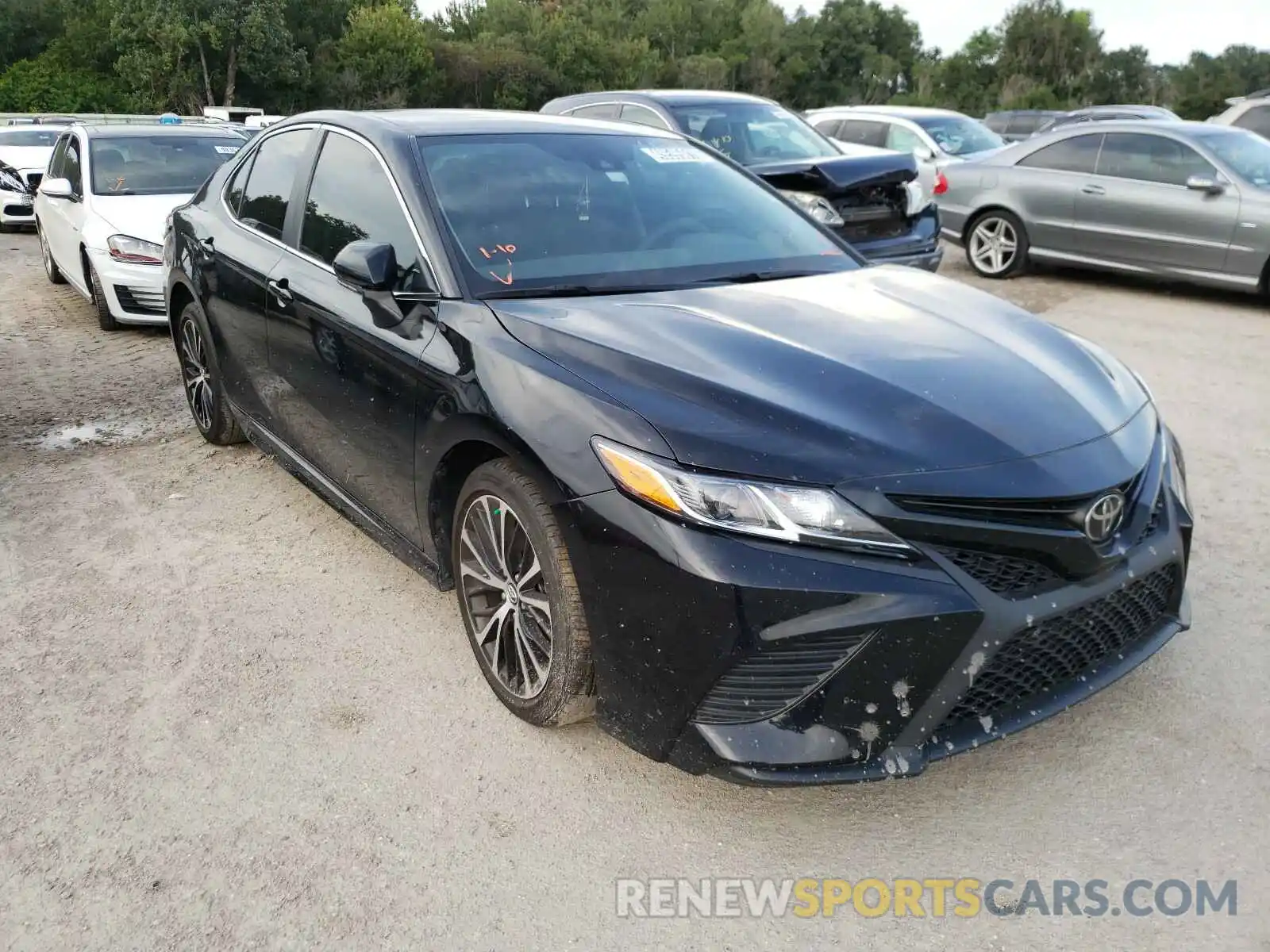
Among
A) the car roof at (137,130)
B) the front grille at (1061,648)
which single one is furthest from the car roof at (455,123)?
the car roof at (137,130)

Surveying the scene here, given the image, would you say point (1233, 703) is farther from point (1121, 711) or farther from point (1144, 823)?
point (1144, 823)

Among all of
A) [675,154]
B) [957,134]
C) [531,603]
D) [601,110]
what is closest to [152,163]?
[601,110]

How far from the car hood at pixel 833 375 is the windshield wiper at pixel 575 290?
52 millimetres

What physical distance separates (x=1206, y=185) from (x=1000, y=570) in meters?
7.74

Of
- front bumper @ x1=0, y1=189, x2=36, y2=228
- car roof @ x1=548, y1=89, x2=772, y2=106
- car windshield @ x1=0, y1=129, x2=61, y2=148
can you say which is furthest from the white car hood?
car roof @ x1=548, y1=89, x2=772, y2=106

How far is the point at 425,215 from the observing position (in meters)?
3.33

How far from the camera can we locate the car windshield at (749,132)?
348 inches

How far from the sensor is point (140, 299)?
305 inches

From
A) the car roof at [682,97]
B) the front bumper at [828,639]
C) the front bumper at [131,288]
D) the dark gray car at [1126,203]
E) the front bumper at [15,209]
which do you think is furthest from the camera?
the front bumper at [15,209]

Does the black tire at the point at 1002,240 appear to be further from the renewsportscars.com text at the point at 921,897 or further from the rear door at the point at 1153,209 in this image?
the renewsportscars.com text at the point at 921,897

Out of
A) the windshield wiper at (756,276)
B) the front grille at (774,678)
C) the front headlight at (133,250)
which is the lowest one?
the front grille at (774,678)

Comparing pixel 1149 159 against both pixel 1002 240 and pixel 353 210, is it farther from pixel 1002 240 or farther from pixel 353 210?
pixel 353 210

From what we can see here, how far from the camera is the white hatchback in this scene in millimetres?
7688

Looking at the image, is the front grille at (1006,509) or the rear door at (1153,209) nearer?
the front grille at (1006,509)
